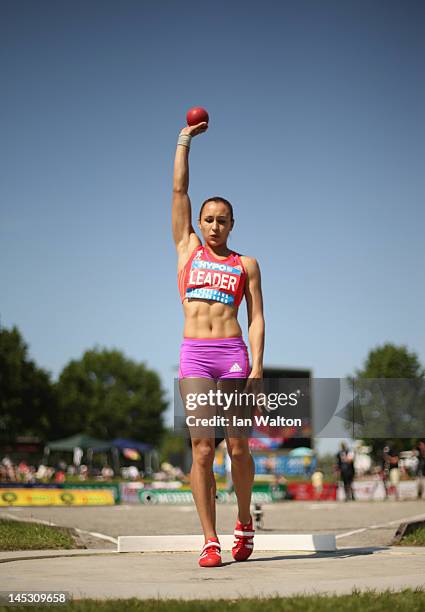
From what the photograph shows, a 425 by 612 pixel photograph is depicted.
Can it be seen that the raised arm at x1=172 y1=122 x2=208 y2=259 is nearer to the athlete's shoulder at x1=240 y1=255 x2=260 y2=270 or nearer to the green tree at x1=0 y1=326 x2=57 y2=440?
the athlete's shoulder at x1=240 y1=255 x2=260 y2=270

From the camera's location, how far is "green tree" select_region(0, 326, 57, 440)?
76125 mm

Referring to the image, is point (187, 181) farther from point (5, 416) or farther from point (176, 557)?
point (5, 416)

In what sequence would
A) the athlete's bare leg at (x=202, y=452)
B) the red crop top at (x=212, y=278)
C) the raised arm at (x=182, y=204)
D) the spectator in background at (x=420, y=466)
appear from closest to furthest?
the athlete's bare leg at (x=202, y=452) < the red crop top at (x=212, y=278) < the raised arm at (x=182, y=204) < the spectator in background at (x=420, y=466)

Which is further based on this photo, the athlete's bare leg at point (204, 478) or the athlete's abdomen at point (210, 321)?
the athlete's abdomen at point (210, 321)

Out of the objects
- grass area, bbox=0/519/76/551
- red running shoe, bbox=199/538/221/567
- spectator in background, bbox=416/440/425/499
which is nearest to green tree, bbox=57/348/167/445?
spectator in background, bbox=416/440/425/499

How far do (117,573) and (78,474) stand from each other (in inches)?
2294

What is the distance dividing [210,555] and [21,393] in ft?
239

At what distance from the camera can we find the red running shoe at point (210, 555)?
19.9ft

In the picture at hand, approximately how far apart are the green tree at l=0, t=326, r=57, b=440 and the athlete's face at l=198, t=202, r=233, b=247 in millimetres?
70944

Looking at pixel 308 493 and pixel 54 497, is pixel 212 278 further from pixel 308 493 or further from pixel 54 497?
pixel 308 493

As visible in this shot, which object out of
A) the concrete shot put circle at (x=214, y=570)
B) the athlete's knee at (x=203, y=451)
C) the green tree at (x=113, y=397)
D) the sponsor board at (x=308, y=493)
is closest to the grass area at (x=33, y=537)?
the concrete shot put circle at (x=214, y=570)

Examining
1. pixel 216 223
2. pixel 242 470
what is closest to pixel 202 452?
pixel 242 470

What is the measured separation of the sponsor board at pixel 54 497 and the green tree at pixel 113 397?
66928mm

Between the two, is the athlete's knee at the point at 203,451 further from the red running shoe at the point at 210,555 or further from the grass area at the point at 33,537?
the grass area at the point at 33,537
